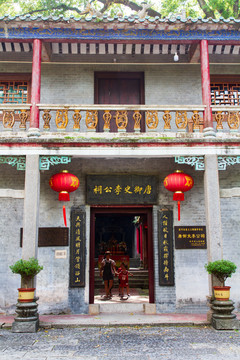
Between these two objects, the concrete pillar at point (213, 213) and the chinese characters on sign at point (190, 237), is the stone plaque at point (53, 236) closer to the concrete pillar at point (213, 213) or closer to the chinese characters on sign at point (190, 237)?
the chinese characters on sign at point (190, 237)

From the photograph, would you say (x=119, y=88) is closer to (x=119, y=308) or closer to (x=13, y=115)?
(x=13, y=115)

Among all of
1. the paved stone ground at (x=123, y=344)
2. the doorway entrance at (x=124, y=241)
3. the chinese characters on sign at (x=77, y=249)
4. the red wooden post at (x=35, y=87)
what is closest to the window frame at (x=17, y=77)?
the red wooden post at (x=35, y=87)

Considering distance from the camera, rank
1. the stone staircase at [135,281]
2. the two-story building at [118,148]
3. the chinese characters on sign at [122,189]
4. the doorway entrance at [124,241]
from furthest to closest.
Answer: the doorway entrance at [124,241]
the stone staircase at [135,281]
the chinese characters on sign at [122,189]
the two-story building at [118,148]

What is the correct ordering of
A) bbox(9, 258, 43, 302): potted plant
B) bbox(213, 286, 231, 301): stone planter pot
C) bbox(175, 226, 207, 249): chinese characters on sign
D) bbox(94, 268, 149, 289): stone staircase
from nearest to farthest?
bbox(9, 258, 43, 302): potted plant
bbox(213, 286, 231, 301): stone planter pot
bbox(175, 226, 207, 249): chinese characters on sign
bbox(94, 268, 149, 289): stone staircase

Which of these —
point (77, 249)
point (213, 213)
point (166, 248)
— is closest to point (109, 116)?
point (213, 213)

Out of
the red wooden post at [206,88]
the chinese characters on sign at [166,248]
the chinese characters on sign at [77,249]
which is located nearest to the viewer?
the red wooden post at [206,88]

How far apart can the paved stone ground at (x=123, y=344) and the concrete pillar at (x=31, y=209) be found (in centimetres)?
147

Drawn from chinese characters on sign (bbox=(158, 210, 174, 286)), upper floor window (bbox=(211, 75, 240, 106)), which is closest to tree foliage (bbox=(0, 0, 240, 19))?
upper floor window (bbox=(211, 75, 240, 106))

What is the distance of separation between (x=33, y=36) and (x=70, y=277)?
17.4 feet

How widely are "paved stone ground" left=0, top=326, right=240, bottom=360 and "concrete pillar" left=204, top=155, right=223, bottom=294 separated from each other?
1193mm

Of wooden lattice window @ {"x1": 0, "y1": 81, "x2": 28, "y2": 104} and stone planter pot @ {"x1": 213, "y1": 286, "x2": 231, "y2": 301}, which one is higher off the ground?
wooden lattice window @ {"x1": 0, "y1": 81, "x2": 28, "y2": 104}

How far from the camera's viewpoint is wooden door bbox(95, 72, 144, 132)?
8.70 metres

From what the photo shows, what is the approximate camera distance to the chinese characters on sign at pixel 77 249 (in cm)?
752

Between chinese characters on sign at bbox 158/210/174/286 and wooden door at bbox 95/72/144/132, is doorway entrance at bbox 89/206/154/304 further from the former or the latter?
wooden door at bbox 95/72/144/132
